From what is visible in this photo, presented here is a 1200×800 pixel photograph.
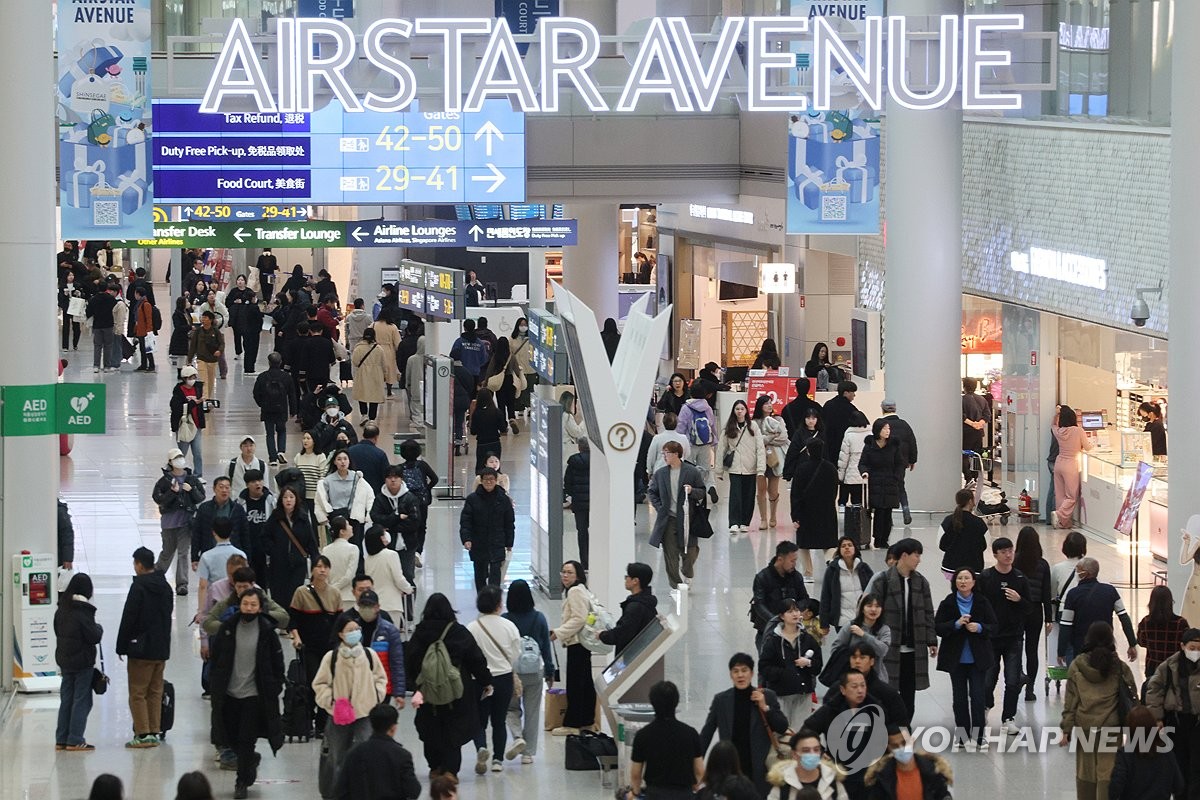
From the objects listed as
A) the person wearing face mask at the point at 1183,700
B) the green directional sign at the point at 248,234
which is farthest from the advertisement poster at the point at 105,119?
the person wearing face mask at the point at 1183,700

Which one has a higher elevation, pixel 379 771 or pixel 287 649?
pixel 379 771

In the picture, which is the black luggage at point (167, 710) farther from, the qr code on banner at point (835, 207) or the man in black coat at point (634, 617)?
the qr code on banner at point (835, 207)

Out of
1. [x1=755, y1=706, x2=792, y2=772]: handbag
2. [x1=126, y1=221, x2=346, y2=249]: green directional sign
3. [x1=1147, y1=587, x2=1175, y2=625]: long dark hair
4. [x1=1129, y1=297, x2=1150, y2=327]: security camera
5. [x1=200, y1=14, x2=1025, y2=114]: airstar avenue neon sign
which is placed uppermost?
[x1=200, y1=14, x2=1025, y2=114]: airstar avenue neon sign

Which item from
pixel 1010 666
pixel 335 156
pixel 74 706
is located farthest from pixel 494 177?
pixel 1010 666

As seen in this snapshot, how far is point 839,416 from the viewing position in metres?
20.1

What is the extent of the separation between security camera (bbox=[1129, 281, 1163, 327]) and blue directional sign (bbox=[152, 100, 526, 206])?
900 cm

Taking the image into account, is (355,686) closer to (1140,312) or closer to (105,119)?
(1140,312)

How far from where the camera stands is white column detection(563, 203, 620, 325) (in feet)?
105

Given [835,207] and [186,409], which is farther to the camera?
[186,409]

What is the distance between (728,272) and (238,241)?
36.9 ft

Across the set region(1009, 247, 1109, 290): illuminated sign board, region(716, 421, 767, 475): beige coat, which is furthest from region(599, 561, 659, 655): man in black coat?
region(1009, 247, 1109, 290): illuminated sign board

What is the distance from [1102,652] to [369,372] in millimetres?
17044

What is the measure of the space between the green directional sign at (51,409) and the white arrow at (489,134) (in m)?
10.6

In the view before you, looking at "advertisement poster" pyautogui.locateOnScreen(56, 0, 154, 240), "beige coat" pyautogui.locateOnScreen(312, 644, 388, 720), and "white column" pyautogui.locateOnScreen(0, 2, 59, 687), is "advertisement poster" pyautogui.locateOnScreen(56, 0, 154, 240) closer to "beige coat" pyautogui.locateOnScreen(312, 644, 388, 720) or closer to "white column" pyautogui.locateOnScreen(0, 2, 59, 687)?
"white column" pyautogui.locateOnScreen(0, 2, 59, 687)
